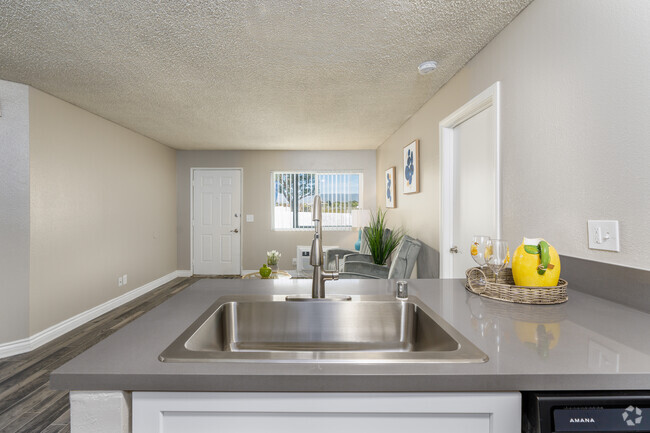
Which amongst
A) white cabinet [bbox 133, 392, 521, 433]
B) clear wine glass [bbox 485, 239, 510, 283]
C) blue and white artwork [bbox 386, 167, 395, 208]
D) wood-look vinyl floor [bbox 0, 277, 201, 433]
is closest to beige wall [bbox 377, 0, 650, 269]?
clear wine glass [bbox 485, 239, 510, 283]

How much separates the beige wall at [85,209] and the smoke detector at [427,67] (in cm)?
329

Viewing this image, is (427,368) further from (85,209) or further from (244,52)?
(85,209)

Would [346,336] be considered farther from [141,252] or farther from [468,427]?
[141,252]

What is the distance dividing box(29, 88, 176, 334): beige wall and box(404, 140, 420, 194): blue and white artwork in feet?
11.6

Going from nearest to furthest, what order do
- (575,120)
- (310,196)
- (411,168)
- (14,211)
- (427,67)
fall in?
(575,120) < (427,67) < (14,211) < (411,168) < (310,196)

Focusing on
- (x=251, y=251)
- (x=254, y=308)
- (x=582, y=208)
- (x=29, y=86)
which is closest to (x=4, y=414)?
(x=254, y=308)

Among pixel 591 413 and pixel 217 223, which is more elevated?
pixel 217 223

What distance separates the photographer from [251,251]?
592cm

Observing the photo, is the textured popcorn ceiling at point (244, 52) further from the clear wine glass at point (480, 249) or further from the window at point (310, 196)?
the window at point (310, 196)

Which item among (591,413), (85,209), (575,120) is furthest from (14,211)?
(575,120)

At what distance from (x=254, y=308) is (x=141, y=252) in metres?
4.36

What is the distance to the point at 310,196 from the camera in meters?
6.06

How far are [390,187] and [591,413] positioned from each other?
14.1ft

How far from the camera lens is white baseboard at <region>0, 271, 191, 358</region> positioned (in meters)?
2.74
